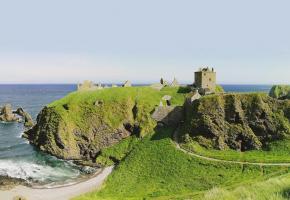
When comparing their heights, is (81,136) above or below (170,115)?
below

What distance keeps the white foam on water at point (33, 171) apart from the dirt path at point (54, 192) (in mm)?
5391

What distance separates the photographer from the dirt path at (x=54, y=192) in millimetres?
56750

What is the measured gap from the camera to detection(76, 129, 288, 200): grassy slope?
5691 centimetres

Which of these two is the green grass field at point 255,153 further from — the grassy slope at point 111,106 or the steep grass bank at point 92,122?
the grassy slope at point 111,106

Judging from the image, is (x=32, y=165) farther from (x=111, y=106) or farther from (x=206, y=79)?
(x=206, y=79)

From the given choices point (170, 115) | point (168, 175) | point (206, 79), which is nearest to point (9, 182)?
point (168, 175)

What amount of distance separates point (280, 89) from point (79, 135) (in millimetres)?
113769

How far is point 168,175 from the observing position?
6297 centimetres

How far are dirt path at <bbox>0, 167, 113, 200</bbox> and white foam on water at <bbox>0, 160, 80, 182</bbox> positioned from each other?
17.7ft

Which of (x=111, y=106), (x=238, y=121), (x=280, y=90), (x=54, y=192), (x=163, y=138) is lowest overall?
(x=54, y=192)

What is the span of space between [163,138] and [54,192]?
1000 inches

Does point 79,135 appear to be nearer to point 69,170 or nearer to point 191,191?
point 69,170

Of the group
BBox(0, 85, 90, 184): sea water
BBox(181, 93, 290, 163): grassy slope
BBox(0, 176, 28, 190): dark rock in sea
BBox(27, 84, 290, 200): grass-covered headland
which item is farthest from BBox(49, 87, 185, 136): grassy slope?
BBox(0, 176, 28, 190): dark rock in sea

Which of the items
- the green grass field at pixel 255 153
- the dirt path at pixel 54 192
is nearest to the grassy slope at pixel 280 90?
the green grass field at pixel 255 153
